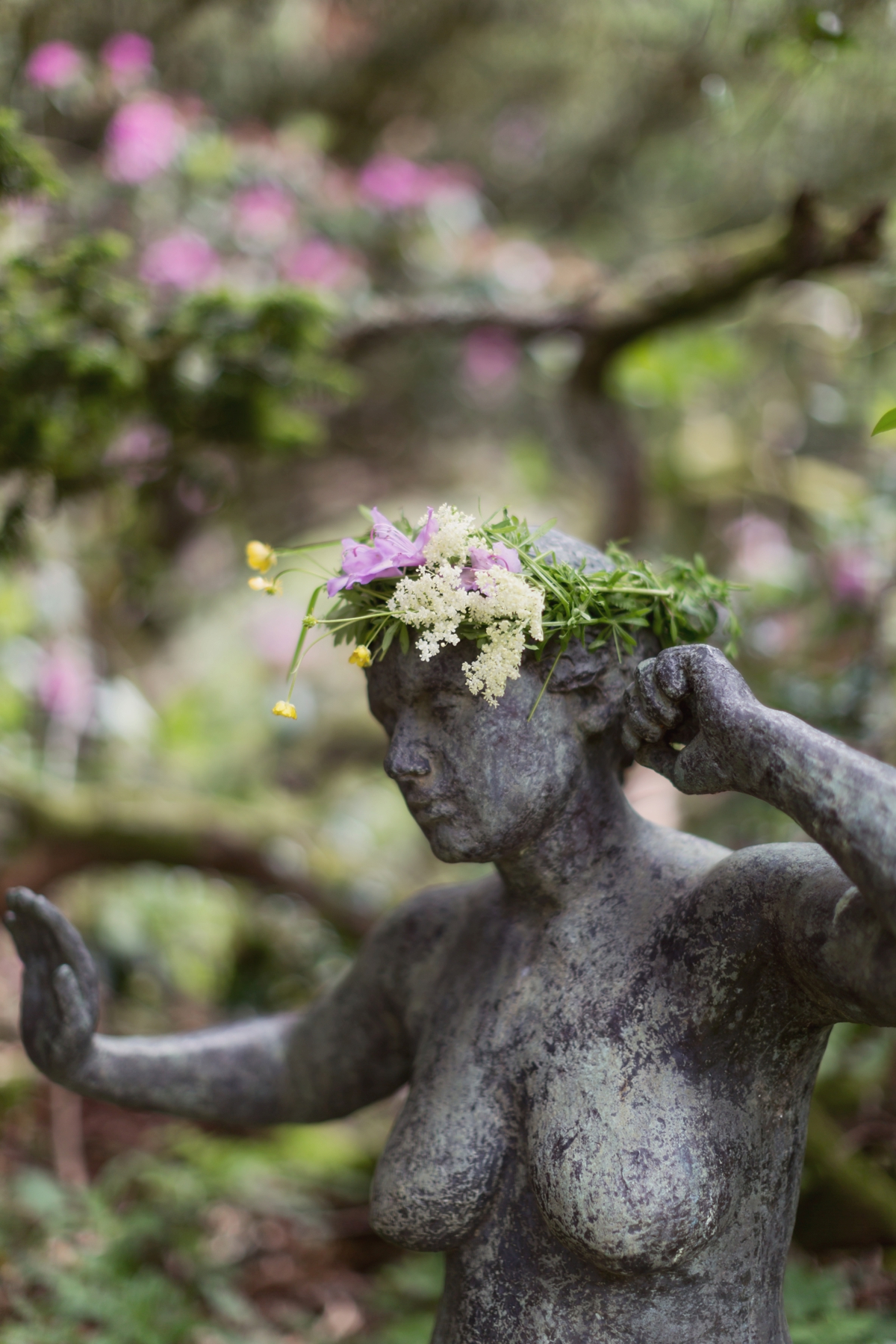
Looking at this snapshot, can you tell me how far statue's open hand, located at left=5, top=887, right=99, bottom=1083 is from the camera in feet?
3.80

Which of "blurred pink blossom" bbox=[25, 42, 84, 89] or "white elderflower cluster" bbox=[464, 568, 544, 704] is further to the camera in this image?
"blurred pink blossom" bbox=[25, 42, 84, 89]

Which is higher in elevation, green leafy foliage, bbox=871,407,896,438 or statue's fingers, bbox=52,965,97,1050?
green leafy foliage, bbox=871,407,896,438

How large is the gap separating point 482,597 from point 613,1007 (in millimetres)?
430

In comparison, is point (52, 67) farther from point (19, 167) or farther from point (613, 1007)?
point (613, 1007)

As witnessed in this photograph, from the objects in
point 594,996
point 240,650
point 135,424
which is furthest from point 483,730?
point 240,650

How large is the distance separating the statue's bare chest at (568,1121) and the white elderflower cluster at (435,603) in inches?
14.7

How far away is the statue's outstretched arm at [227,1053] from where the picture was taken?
3.86 ft

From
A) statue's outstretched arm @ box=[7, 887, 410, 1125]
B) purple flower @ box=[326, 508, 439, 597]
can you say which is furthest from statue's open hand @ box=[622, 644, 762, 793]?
statue's outstretched arm @ box=[7, 887, 410, 1125]

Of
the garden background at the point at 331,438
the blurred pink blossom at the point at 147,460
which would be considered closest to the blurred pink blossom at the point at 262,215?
the garden background at the point at 331,438

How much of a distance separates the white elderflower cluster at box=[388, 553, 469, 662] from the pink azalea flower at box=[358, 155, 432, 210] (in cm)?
267

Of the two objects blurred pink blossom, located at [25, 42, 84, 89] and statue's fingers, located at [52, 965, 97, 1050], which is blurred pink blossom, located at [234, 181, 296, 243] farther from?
statue's fingers, located at [52, 965, 97, 1050]

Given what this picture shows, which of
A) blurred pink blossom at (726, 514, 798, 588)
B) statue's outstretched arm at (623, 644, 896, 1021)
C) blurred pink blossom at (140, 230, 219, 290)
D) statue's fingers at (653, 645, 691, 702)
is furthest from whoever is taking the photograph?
blurred pink blossom at (726, 514, 798, 588)

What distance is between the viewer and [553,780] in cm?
100

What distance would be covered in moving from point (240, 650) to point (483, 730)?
4496 millimetres
